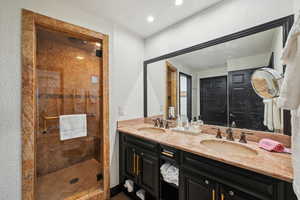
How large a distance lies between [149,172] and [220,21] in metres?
1.95

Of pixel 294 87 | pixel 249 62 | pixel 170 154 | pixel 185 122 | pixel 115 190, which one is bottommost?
pixel 115 190

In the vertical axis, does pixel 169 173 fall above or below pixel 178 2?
below

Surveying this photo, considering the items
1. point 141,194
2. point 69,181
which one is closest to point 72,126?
point 69,181

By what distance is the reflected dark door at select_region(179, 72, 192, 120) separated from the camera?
1860mm

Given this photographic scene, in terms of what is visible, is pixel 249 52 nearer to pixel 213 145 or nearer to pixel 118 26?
pixel 213 145

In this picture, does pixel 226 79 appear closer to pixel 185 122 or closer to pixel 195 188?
pixel 185 122

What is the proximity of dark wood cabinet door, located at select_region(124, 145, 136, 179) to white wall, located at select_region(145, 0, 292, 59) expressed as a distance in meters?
1.58

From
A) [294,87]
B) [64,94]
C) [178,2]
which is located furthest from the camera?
[64,94]

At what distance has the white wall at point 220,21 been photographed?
3.95ft

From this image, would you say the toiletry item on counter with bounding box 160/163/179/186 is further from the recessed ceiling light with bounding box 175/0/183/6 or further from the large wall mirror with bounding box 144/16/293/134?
the recessed ceiling light with bounding box 175/0/183/6

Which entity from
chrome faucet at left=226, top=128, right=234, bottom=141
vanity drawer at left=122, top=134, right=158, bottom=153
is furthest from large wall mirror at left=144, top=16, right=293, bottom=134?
vanity drawer at left=122, top=134, right=158, bottom=153

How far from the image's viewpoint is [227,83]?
152 cm

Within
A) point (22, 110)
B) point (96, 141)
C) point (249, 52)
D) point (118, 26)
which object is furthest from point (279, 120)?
point (22, 110)

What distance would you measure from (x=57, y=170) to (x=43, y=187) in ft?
0.86
